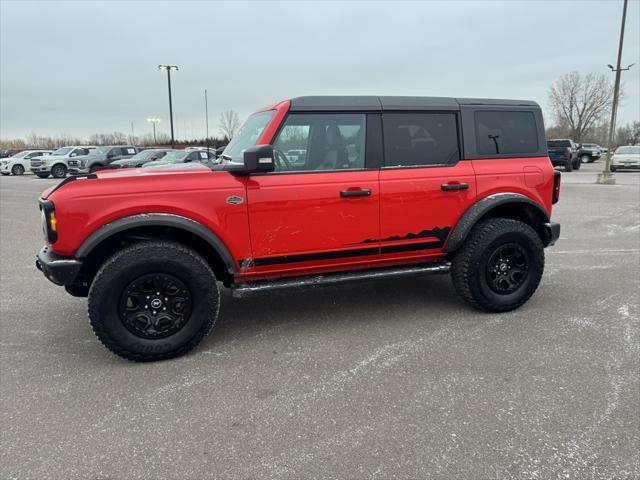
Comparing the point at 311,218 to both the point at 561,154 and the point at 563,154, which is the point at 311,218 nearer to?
the point at 563,154

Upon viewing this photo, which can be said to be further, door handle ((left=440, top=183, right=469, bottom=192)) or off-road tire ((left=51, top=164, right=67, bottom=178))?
off-road tire ((left=51, top=164, right=67, bottom=178))

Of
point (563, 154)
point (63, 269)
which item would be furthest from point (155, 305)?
point (563, 154)

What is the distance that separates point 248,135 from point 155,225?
124 centimetres

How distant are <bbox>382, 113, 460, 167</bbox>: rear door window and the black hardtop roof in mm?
78

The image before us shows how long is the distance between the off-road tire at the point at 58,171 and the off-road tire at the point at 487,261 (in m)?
28.1

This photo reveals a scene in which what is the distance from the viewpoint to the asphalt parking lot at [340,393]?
2391mm

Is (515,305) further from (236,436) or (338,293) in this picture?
(236,436)

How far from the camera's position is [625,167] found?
82.8ft

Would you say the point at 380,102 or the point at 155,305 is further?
the point at 380,102

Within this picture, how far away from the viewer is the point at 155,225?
347 cm

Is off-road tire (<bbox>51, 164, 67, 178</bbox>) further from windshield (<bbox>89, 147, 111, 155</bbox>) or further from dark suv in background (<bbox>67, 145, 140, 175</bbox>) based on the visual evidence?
windshield (<bbox>89, 147, 111, 155</bbox>)

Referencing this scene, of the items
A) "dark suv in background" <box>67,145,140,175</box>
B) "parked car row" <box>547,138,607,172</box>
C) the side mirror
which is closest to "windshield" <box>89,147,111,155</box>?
"dark suv in background" <box>67,145,140,175</box>

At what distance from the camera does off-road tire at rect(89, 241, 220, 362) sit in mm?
3338

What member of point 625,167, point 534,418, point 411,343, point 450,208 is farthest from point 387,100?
point 625,167
